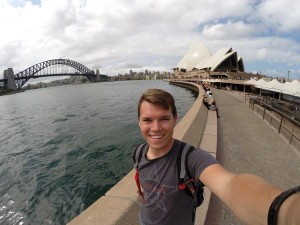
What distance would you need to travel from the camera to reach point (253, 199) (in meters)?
1.14

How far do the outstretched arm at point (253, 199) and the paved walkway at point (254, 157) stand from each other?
8.77 feet

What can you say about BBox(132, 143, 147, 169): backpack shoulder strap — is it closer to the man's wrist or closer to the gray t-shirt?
the gray t-shirt

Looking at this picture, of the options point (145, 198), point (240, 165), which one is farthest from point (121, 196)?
point (240, 165)

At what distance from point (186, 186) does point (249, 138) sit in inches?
299

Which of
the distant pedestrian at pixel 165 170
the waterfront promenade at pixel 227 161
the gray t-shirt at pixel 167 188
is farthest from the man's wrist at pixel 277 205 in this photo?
the waterfront promenade at pixel 227 161

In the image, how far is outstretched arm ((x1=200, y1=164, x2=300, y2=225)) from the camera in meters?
0.92

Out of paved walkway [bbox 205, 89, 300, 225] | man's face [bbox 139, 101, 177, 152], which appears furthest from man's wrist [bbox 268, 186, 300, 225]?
paved walkway [bbox 205, 89, 300, 225]

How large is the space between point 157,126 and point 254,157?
5672mm

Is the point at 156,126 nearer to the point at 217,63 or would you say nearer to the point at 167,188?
the point at 167,188

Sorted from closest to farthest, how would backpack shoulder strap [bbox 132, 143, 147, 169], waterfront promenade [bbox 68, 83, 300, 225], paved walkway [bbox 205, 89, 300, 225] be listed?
backpack shoulder strap [bbox 132, 143, 147, 169] < waterfront promenade [bbox 68, 83, 300, 225] < paved walkway [bbox 205, 89, 300, 225]

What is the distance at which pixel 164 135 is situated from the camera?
1.94m

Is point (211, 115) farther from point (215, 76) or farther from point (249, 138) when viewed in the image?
point (215, 76)

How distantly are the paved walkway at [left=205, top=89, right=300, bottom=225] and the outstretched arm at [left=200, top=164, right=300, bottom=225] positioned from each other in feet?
8.77

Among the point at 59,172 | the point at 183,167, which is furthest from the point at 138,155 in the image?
the point at 59,172
